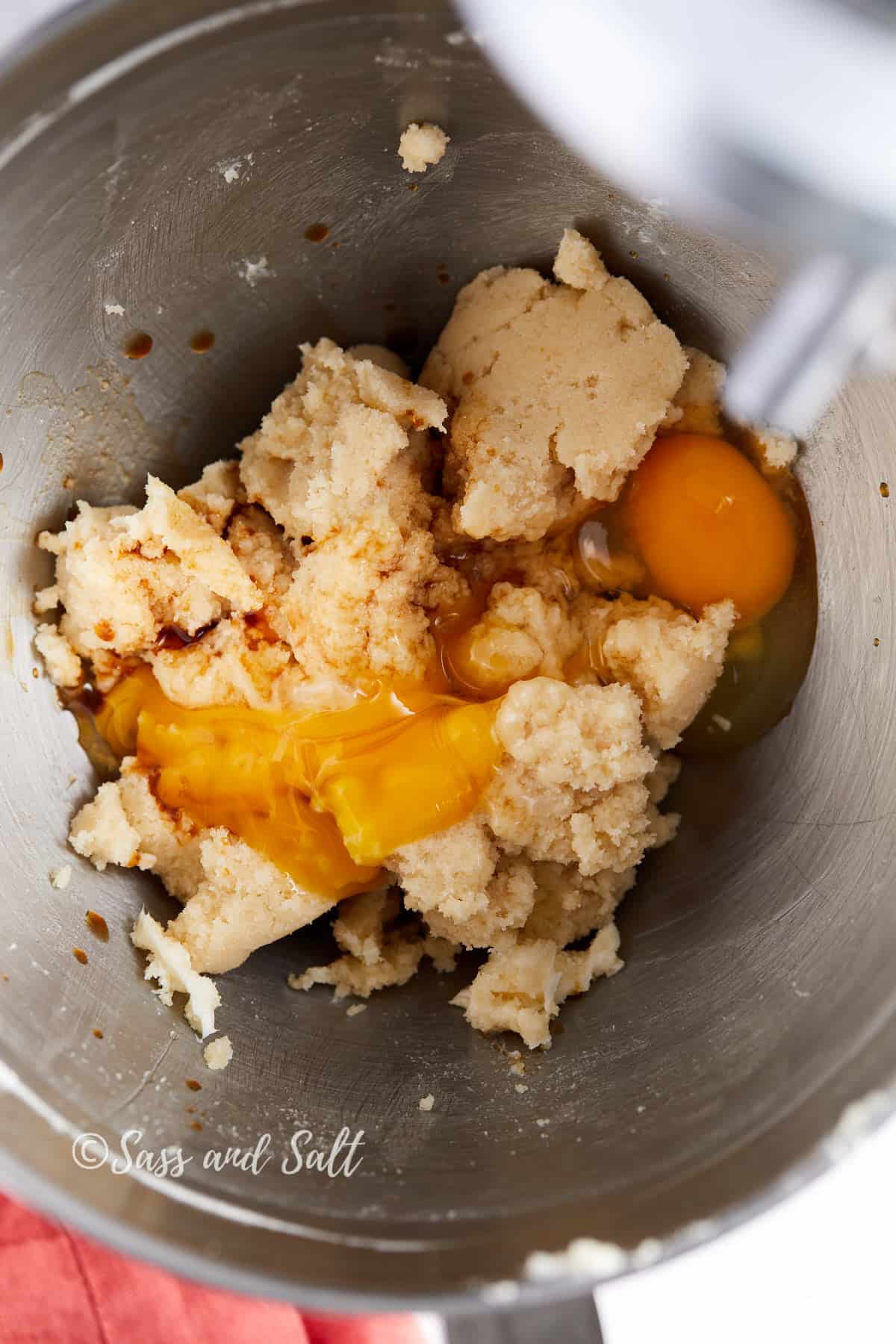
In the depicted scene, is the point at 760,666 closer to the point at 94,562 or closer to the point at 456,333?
the point at 456,333

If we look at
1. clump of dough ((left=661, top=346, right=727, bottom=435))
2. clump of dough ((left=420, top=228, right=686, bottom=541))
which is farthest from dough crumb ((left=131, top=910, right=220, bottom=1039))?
clump of dough ((left=661, top=346, right=727, bottom=435))

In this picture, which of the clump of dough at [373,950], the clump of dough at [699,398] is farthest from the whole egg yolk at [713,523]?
the clump of dough at [373,950]

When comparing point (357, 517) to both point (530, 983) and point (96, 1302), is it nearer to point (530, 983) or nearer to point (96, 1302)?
point (530, 983)

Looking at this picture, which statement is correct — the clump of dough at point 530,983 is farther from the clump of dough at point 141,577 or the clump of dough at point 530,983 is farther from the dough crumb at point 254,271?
the dough crumb at point 254,271

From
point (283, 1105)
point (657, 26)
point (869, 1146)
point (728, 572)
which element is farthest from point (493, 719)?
point (869, 1146)

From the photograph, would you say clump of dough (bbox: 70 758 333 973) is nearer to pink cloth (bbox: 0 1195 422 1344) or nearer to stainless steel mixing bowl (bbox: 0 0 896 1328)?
stainless steel mixing bowl (bbox: 0 0 896 1328)

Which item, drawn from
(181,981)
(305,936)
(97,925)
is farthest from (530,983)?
(97,925)
